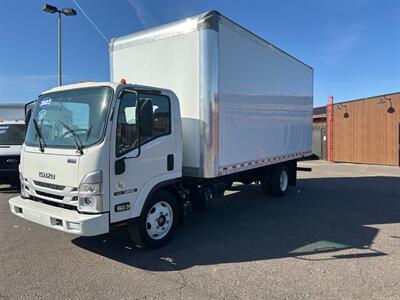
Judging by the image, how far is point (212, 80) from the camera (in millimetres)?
5750

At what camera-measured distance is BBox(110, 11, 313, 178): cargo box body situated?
5742mm

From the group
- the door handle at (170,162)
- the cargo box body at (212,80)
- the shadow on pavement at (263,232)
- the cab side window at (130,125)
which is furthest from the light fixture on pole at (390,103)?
the cab side window at (130,125)

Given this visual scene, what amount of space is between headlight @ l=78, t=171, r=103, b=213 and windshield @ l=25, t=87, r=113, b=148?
0.45 meters

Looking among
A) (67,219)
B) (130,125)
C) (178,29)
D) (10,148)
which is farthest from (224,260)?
(10,148)

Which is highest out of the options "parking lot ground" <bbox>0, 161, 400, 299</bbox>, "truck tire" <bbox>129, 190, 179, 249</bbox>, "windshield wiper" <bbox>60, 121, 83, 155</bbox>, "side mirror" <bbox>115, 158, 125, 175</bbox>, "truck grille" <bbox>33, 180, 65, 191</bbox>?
"windshield wiper" <bbox>60, 121, 83, 155</bbox>

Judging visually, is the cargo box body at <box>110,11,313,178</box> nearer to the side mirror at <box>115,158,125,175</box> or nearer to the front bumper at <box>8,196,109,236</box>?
the side mirror at <box>115,158,125,175</box>

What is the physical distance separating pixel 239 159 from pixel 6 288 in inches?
172

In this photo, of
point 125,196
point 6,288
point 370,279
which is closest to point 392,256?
point 370,279

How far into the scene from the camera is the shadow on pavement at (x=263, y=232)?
505 cm

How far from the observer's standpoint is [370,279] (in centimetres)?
427

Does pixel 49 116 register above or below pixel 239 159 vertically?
above

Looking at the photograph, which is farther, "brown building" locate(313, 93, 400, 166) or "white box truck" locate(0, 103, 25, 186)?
"brown building" locate(313, 93, 400, 166)

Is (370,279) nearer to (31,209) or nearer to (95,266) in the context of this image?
(95,266)

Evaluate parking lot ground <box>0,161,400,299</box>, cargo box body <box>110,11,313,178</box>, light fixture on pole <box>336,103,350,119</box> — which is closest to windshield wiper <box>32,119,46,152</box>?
parking lot ground <box>0,161,400,299</box>
